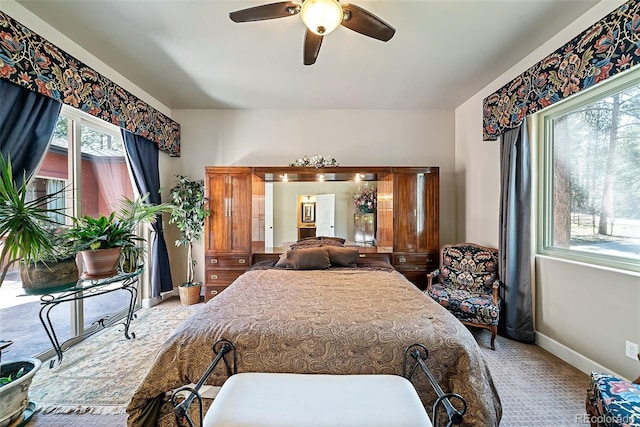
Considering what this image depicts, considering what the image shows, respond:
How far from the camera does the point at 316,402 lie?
112cm

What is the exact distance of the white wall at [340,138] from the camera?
155 inches

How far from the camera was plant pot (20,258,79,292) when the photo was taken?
1802 millimetres

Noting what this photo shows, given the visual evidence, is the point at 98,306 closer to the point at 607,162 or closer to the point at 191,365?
the point at 191,365

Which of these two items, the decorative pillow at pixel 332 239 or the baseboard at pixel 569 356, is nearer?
the baseboard at pixel 569 356

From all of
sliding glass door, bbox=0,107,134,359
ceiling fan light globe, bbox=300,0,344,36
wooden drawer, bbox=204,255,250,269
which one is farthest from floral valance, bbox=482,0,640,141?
sliding glass door, bbox=0,107,134,359

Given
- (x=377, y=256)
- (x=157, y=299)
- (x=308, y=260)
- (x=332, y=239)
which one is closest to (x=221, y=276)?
(x=157, y=299)

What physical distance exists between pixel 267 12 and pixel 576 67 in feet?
7.89

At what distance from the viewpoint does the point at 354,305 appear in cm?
183

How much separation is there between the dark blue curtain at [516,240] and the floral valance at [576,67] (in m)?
0.24

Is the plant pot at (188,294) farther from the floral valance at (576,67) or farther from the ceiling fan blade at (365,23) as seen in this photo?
the floral valance at (576,67)

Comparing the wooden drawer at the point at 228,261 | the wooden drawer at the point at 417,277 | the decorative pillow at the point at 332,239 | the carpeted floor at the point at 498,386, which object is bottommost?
the carpeted floor at the point at 498,386

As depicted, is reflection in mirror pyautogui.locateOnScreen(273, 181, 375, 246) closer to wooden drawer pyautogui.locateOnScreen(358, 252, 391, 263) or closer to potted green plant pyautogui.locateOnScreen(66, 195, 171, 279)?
wooden drawer pyautogui.locateOnScreen(358, 252, 391, 263)

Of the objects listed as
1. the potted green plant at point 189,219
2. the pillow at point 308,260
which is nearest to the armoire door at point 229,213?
the potted green plant at point 189,219

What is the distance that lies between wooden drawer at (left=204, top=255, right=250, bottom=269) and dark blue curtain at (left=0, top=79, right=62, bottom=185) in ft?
6.45
